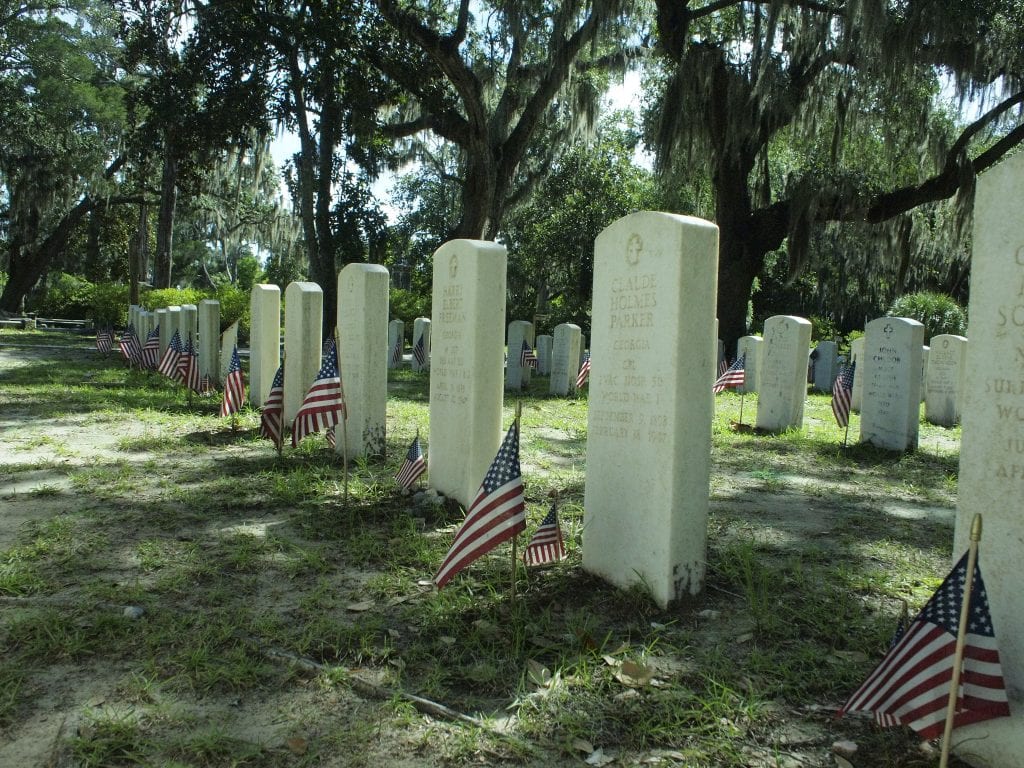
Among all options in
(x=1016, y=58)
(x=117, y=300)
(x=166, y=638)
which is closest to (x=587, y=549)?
(x=166, y=638)

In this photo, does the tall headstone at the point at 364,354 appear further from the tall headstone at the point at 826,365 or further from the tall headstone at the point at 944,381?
the tall headstone at the point at 826,365

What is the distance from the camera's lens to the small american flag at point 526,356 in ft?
48.1

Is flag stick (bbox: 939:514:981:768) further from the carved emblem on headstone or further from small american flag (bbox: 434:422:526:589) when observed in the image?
the carved emblem on headstone

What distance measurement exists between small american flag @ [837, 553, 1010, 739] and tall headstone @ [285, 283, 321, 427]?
671 cm

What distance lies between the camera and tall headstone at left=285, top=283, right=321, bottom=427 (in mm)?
8203

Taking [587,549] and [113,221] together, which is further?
[113,221]

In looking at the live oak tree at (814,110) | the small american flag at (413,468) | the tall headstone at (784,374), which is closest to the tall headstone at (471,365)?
the small american flag at (413,468)

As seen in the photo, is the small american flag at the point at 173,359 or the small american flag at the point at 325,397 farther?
the small american flag at the point at 173,359

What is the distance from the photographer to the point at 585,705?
2783mm

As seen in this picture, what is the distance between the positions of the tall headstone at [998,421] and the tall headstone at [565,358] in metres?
11.2

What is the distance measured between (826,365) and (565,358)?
8.66 meters

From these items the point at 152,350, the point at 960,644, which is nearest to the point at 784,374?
the point at 960,644

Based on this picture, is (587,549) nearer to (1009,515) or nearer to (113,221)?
(1009,515)

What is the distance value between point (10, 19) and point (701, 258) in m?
30.3
